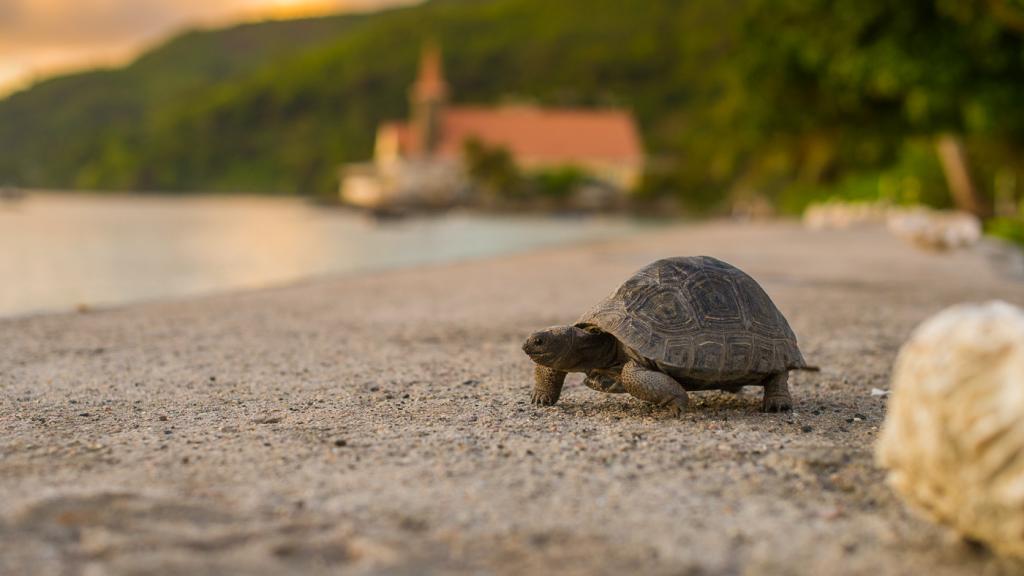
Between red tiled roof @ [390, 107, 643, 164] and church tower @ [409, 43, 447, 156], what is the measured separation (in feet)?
2.75

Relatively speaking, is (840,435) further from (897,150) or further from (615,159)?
(615,159)

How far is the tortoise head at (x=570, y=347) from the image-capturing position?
19.4 feet

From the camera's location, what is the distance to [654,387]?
5.74 meters

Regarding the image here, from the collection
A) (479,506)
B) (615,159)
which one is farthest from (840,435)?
(615,159)

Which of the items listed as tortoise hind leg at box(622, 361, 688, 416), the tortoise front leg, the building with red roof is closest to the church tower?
the building with red roof

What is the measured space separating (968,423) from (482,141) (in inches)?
5240

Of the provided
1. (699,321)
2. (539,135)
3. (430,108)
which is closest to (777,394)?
(699,321)

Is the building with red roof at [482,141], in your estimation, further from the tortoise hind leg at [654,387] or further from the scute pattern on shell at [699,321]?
the tortoise hind leg at [654,387]

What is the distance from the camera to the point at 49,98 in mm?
191375

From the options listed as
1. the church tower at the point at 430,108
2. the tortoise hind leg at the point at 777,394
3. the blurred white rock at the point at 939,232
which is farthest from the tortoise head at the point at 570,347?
the church tower at the point at 430,108

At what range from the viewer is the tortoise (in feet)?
18.9

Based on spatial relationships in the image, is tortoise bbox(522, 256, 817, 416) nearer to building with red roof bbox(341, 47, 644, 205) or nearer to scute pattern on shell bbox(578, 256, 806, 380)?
scute pattern on shell bbox(578, 256, 806, 380)

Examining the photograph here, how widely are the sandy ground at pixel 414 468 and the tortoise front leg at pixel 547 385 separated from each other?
3.8 inches

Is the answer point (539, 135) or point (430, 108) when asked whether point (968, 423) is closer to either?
point (539, 135)
